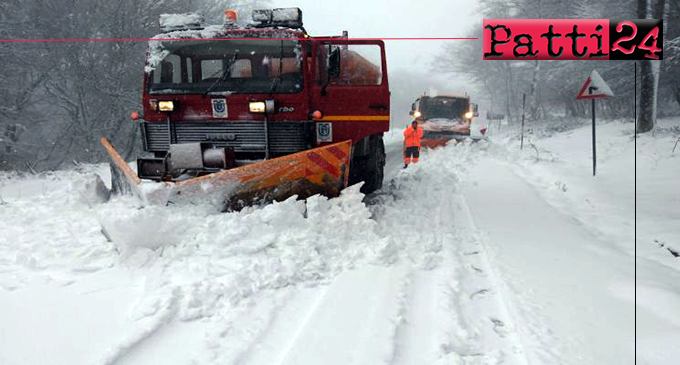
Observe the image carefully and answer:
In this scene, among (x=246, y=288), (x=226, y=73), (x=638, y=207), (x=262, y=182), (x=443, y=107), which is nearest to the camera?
(x=246, y=288)

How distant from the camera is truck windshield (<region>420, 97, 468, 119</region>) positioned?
637 inches

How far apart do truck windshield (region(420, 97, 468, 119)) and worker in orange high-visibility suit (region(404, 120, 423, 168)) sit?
5889 millimetres

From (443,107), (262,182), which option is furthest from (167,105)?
(443,107)

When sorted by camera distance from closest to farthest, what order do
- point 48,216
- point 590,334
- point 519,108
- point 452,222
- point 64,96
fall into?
point 590,334 < point 48,216 < point 452,222 < point 64,96 < point 519,108

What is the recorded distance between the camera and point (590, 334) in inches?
101

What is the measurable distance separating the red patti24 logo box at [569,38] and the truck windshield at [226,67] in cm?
273

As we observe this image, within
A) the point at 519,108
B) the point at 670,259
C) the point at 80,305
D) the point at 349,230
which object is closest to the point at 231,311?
the point at 80,305

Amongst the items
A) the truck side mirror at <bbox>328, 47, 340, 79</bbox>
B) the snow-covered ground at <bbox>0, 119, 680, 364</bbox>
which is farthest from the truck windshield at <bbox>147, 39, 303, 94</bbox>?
the snow-covered ground at <bbox>0, 119, 680, 364</bbox>

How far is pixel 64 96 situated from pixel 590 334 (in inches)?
629

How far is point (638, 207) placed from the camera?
6082 millimetres

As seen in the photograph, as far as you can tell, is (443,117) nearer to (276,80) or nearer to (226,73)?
(276,80)

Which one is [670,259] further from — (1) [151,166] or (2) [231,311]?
(1) [151,166]

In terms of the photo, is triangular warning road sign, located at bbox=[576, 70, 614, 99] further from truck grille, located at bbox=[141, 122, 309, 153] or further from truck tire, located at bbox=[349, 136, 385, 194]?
truck grille, located at bbox=[141, 122, 309, 153]

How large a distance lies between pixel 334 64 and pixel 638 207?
469cm
